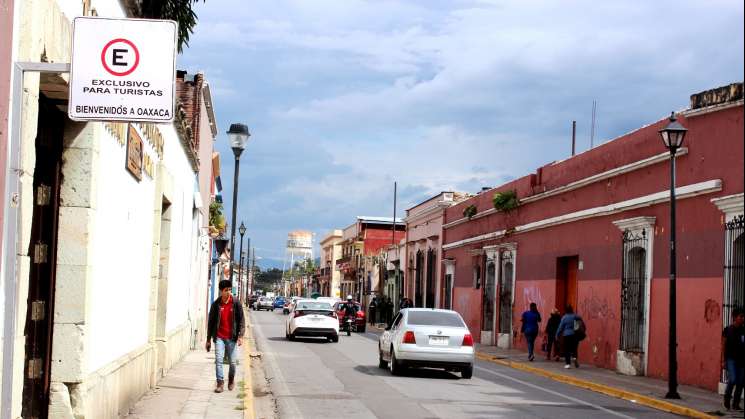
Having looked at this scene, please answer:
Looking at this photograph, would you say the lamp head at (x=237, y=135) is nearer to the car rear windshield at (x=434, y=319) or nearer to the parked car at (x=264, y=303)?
the car rear windshield at (x=434, y=319)

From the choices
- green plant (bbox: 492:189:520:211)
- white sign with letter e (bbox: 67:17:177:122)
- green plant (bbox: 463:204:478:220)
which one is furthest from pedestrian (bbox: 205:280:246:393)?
green plant (bbox: 463:204:478:220)

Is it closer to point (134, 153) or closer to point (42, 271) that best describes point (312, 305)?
point (134, 153)

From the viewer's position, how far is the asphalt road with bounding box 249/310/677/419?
50.6 feet

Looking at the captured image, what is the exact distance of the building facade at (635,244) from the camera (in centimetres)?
2086

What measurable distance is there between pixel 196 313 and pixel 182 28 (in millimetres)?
15497

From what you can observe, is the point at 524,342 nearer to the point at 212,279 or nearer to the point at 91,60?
the point at 212,279

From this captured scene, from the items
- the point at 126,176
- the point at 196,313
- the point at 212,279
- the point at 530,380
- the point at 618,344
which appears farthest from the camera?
the point at 212,279

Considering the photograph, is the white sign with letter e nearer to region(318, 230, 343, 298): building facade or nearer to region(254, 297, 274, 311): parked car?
region(254, 297, 274, 311): parked car

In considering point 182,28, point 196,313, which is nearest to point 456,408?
point 182,28

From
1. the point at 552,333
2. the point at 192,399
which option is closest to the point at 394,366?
the point at 192,399

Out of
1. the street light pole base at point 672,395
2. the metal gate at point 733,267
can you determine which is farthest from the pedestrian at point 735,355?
the metal gate at point 733,267

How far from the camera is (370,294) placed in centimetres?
7931

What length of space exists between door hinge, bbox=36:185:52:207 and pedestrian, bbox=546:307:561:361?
2205 centimetres

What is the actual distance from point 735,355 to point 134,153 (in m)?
10.1
